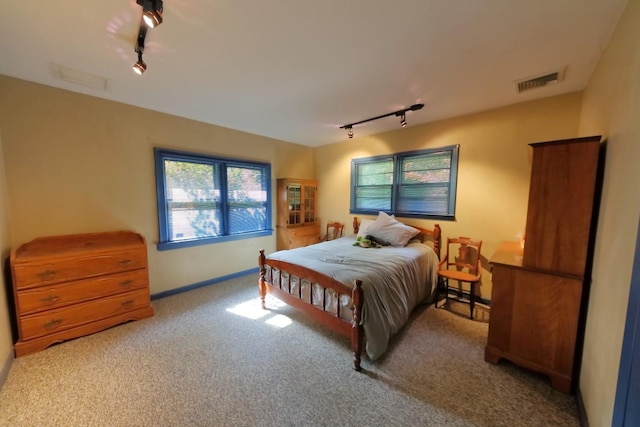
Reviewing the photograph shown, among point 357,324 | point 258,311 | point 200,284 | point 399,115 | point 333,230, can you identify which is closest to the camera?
point 357,324

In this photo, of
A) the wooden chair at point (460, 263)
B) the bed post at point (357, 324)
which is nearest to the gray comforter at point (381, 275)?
the bed post at point (357, 324)

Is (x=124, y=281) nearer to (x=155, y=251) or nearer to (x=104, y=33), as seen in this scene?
(x=155, y=251)

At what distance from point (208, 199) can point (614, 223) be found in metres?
4.15

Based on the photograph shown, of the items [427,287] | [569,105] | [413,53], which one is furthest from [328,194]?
[569,105]

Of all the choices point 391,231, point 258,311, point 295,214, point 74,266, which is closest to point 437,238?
point 391,231

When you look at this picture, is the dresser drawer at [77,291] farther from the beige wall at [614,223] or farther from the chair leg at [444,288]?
the beige wall at [614,223]

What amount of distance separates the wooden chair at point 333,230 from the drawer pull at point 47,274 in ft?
12.1

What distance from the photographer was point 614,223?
51.6 inches

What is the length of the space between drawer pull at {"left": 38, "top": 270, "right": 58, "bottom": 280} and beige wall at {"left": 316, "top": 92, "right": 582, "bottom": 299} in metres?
4.27

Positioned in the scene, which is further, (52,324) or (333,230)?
(333,230)

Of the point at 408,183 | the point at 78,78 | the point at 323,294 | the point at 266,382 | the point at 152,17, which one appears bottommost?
the point at 266,382

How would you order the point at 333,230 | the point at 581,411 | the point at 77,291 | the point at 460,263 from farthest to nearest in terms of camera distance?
the point at 333,230
the point at 460,263
the point at 77,291
the point at 581,411

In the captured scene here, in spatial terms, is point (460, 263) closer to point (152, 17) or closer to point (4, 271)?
point (152, 17)

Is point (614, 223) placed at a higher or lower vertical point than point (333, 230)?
higher
